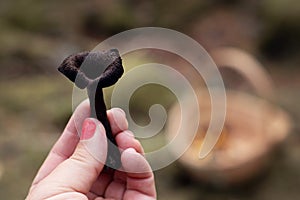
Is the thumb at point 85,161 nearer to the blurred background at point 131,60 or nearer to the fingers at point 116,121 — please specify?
the fingers at point 116,121

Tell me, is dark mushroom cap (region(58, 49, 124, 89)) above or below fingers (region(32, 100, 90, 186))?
above

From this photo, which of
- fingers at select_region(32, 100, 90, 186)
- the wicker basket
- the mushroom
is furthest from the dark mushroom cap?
the wicker basket

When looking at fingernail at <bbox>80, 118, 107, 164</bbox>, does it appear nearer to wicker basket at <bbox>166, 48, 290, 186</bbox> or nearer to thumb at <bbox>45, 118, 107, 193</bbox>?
thumb at <bbox>45, 118, 107, 193</bbox>

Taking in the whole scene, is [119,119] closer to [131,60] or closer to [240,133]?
[240,133]

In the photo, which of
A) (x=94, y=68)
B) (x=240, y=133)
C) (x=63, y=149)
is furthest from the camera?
(x=240, y=133)

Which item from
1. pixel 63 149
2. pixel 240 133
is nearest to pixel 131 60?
pixel 240 133

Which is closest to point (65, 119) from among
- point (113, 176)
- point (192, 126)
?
point (192, 126)
